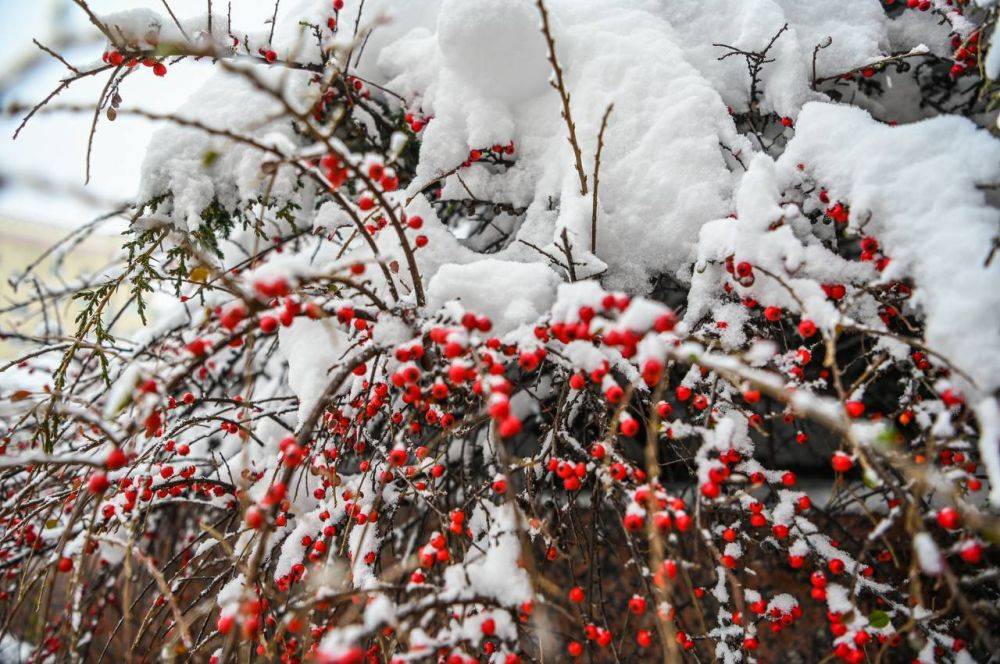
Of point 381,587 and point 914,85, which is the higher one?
point 914,85

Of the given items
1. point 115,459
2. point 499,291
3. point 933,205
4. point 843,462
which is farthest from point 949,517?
point 115,459

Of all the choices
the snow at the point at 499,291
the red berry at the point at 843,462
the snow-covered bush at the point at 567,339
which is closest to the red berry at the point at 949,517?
the snow-covered bush at the point at 567,339

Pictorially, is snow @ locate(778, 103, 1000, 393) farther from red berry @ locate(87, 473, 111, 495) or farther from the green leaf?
red berry @ locate(87, 473, 111, 495)

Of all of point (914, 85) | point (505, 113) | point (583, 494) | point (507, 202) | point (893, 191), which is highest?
point (914, 85)

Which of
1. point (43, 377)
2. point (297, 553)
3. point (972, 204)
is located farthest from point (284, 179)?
point (43, 377)

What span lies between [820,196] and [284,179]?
2127mm

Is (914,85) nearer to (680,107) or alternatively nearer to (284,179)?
(680,107)

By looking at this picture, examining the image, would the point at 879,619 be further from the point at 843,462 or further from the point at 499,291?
the point at 499,291

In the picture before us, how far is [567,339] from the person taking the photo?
1.23 meters

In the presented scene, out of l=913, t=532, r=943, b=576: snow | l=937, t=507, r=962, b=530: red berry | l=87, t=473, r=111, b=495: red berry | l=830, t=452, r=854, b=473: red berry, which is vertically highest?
l=830, t=452, r=854, b=473: red berry

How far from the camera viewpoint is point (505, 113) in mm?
2213

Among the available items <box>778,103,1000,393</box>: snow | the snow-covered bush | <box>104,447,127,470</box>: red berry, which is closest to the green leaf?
the snow-covered bush

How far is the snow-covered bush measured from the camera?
1.08 meters

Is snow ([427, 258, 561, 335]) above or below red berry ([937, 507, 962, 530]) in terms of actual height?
above
